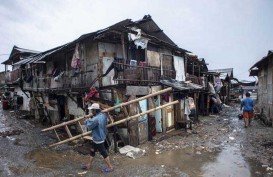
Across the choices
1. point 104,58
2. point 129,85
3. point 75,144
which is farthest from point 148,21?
point 75,144

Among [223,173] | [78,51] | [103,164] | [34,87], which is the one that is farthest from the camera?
[34,87]

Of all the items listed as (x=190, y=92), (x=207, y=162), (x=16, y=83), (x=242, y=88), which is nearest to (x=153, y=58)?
(x=190, y=92)

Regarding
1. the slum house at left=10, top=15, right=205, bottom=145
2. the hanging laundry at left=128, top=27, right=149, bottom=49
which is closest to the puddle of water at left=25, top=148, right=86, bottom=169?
the slum house at left=10, top=15, right=205, bottom=145

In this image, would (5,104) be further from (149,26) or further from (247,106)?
(247,106)

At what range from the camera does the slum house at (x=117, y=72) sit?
10.7 metres

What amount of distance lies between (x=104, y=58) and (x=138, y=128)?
13.7 feet

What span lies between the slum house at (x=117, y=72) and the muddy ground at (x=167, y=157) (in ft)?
5.87

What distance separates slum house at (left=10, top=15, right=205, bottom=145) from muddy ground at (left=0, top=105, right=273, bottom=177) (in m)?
1.79

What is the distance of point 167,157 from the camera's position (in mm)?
9352

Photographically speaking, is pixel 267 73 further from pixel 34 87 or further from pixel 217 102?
pixel 34 87

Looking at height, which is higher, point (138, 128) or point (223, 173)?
point (138, 128)

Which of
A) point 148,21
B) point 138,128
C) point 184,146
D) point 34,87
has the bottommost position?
point 184,146

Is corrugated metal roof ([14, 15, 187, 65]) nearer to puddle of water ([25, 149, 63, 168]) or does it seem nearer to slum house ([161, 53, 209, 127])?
slum house ([161, 53, 209, 127])

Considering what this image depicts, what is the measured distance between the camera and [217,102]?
2300 centimetres
